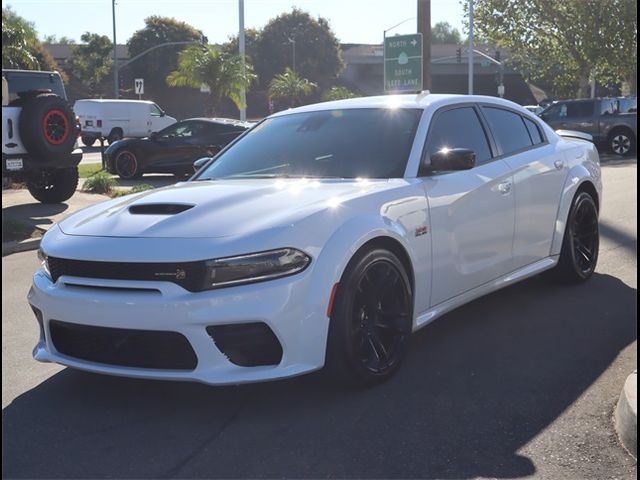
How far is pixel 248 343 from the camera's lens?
12.1 feet

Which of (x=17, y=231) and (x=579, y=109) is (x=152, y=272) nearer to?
(x=17, y=231)

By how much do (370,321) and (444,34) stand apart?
14601cm

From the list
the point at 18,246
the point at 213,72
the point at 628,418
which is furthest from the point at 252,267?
the point at 213,72

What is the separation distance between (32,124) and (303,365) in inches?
348

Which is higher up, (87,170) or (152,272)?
(152,272)

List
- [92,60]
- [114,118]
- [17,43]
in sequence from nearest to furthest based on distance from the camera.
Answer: [114,118] < [17,43] < [92,60]

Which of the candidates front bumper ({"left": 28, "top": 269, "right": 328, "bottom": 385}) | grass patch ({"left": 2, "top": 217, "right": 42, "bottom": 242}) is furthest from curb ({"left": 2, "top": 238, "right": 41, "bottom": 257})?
front bumper ({"left": 28, "top": 269, "right": 328, "bottom": 385})

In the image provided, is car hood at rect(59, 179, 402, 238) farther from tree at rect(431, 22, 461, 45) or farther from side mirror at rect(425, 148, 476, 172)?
tree at rect(431, 22, 461, 45)

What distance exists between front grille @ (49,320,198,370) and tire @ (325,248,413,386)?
726 millimetres

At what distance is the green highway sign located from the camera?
56.7 feet

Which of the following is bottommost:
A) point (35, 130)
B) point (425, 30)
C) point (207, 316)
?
point (207, 316)

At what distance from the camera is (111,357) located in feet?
12.6

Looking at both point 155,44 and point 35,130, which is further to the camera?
point 155,44

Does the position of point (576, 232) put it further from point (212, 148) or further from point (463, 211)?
point (212, 148)
